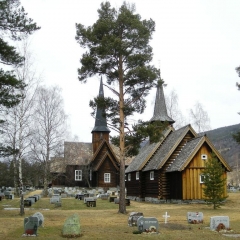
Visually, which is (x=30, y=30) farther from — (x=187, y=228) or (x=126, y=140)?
(x=187, y=228)

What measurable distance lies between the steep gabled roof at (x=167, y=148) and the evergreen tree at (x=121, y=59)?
935 centimetres

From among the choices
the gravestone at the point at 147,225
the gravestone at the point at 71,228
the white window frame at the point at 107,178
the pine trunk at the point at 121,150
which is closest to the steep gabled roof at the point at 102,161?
the white window frame at the point at 107,178

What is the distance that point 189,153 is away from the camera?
103 feet

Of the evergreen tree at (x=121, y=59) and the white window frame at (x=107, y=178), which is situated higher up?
the evergreen tree at (x=121, y=59)

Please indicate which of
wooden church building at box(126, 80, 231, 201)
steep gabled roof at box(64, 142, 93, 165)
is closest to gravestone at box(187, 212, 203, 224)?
wooden church building at box(126, 80, 231, 201)

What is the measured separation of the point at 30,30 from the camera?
55.7 feet

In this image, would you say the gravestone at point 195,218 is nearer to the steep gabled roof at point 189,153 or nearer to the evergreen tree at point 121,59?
the evergreen tree at point 121,59

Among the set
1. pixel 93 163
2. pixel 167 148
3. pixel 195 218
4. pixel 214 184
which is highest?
pixel 167 148

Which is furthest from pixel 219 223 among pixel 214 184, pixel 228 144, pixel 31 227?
pixel 228 144

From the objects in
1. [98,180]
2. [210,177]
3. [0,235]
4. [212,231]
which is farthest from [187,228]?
[98,180]

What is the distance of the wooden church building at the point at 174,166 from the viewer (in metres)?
31.3

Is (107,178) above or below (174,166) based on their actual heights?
below

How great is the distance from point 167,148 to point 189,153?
12.2 ft

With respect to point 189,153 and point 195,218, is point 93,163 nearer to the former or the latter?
point 189,153
